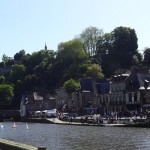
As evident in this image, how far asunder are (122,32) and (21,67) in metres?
51.5

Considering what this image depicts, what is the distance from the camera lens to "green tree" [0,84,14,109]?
152 meters

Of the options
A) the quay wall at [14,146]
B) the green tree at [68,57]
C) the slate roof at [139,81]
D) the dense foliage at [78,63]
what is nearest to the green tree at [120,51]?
the dense foliage at [78,63]

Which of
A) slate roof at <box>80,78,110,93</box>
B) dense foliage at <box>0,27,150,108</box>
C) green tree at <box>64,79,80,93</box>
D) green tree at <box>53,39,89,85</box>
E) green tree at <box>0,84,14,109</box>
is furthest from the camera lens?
green tree at <box>53,39,89,85</box>

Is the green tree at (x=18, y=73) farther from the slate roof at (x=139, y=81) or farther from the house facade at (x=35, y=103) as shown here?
the slate roof at (x=139, y=81)

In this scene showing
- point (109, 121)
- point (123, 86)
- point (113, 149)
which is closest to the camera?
point (113, 149)

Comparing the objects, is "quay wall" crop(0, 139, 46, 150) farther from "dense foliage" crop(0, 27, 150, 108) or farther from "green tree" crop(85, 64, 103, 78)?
"green tree" crop(85, 64, 103, 78)

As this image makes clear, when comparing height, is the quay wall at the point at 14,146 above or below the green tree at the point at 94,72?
below

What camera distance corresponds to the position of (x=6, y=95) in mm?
153000

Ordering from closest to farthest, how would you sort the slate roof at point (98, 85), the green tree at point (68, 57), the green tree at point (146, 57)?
the slate roof at point (98, 85) < the green tree at point (146, 57) < the green tree at point (68, 57)

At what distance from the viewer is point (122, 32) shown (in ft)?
471

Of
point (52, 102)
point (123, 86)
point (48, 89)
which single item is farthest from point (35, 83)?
point (123, 86)

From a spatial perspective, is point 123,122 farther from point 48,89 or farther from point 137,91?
point 48,89

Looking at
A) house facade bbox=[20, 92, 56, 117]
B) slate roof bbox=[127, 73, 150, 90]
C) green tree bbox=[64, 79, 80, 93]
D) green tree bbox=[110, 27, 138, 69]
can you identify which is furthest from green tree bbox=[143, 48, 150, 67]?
slate roof bbox=[127, 73, 150, 90]

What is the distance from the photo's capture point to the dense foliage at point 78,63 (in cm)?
14225
